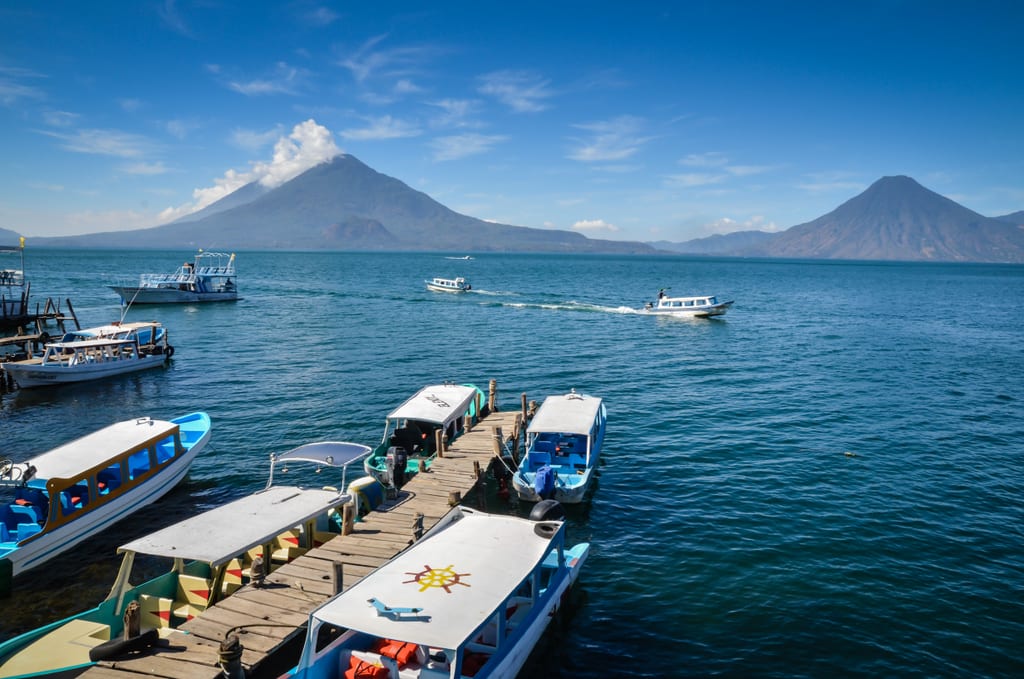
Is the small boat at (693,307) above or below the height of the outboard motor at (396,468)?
above

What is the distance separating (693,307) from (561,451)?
56523mm

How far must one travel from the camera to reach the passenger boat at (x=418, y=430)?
78.6 ft

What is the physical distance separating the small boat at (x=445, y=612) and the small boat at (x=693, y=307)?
218 ft

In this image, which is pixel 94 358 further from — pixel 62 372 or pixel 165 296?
pixel 165 296

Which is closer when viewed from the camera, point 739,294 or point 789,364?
point 789,364

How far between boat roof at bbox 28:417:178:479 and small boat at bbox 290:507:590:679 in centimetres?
1318

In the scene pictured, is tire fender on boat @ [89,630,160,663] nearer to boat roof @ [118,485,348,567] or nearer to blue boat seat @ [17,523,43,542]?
boat roof @ [118,485,348,567]

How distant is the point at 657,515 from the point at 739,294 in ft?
378

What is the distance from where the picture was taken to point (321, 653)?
39.9 feet

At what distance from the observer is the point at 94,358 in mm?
44219

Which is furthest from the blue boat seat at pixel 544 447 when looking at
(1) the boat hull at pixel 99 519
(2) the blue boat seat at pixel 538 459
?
(1) the boat hull at pixel 99 519

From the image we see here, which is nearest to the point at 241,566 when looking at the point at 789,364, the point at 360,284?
the point at 789,364

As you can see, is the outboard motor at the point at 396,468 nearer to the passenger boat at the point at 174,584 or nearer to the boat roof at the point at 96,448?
the passenger boat at the point at 174,584

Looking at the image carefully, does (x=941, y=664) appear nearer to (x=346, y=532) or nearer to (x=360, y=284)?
(x=346, y=532)
